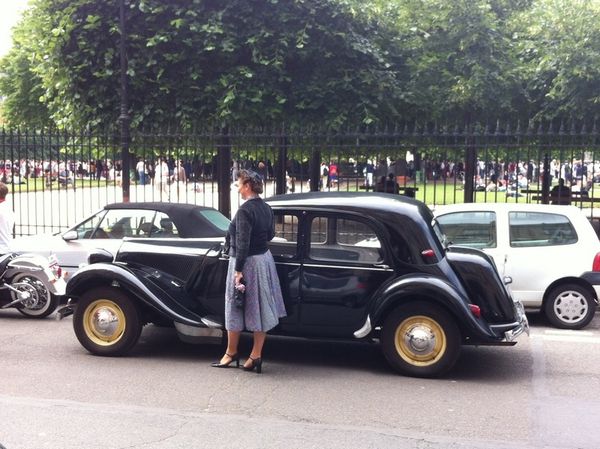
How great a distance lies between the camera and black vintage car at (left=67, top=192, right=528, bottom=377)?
6301mm

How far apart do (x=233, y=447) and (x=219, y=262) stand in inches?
92.6

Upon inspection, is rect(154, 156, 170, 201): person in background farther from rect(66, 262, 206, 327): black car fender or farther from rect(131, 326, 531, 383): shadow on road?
rect(66, 262, 206, 327): black car fender

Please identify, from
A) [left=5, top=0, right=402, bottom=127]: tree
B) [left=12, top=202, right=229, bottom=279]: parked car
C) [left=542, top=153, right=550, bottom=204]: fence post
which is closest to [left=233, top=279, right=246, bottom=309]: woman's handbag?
[left=12, top=202, right=229, bottom=279]: parked car

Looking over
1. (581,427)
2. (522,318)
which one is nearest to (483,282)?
(522,318)

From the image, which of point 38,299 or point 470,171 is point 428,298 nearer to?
point 38,299

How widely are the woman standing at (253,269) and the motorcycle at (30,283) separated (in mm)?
3248

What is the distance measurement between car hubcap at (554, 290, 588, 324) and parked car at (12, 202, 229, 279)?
167 inches

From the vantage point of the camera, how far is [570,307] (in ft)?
28.1

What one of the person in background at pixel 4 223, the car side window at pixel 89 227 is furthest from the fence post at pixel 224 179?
the person in background at pixel 4 223

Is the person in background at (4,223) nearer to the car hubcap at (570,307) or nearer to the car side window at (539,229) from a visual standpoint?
the car side window at (539,229)

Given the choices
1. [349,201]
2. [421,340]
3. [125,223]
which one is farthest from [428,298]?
[125,223]

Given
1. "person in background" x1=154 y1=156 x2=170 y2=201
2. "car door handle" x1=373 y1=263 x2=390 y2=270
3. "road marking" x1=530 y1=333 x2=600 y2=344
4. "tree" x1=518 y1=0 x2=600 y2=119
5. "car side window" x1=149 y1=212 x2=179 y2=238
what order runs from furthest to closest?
"person in background" x1=154 y1=156 x2=170 y2=201
"tree" x1=518 y1=0 x2=600 y2=119
"car side window" x1=149 y1=212 x2=179 y2=238
"road marking" x1=530 y1=333 x2=600 y2=344
"car door handle" x1=373 y1=263 x2=390 y2=270

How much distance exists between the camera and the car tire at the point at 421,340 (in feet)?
20.6

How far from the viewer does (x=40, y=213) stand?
22312 millimetres
